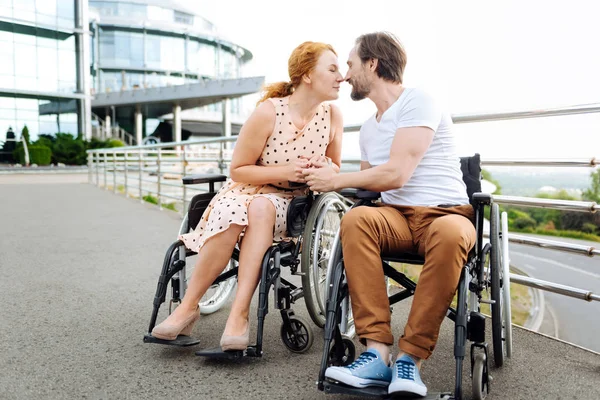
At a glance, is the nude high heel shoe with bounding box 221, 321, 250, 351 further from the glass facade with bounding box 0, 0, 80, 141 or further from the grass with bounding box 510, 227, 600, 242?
the grass with bounding box 510, 227, 600, 242

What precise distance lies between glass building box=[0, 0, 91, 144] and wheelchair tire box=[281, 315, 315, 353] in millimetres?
26228

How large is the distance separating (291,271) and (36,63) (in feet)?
90.7

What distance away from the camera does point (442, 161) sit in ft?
6.96

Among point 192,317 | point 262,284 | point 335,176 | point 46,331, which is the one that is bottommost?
point 46,331

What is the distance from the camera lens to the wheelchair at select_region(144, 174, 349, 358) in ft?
7.20

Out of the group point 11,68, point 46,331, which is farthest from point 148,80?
point 46,331

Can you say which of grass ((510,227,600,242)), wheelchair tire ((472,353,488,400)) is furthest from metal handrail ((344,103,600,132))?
grass ((510,227,600,242))

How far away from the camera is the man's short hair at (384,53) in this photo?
2.14 m

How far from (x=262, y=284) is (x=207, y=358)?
389 millimetres

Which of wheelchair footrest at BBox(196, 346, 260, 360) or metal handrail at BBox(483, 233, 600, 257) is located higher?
metal handrail at BBox(483, 233, 600, 257)

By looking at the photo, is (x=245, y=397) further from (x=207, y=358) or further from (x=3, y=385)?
(x=3, y=385)

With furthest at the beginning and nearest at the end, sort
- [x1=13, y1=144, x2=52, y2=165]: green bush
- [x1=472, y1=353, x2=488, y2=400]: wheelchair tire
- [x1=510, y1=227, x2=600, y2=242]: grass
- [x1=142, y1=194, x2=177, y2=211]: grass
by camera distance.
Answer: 1. [x1=510, y1=227, x2=600, y2=242]: grass
2. [x1=13, y1=144, x2=52, y2=165]: green bush
3. [x1=142, y1=194, x2=177, y2=211]: grass
4. [x1=472, y1=353, x2=488, y2=400]: wheelchair tire

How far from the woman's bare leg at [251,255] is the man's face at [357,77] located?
0.57 metres

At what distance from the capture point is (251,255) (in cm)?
222
